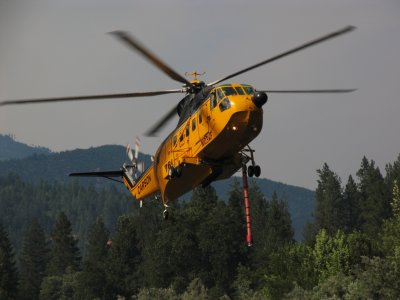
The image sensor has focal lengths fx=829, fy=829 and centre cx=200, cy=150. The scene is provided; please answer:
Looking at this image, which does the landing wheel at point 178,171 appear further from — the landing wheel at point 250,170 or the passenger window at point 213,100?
the passenger window at point 213,100

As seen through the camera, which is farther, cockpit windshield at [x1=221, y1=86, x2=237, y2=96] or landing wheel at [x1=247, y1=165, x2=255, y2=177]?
landing wheel at [x1=247, y1=165, x2=255, y2=177]

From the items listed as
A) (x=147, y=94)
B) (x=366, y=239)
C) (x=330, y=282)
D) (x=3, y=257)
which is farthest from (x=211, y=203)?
(x=147, y=94)

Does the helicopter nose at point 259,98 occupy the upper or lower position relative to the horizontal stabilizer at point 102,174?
upper

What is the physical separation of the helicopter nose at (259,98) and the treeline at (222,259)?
152 feet

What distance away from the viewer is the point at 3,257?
151125 mm

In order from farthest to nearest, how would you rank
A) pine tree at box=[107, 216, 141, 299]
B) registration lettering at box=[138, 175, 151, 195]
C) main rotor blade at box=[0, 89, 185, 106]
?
pine tree at box=[107, 216, 141, 299] → registration lettering at box=[138, 175, 151, 195] → main rotor blade at box=[0, 89, 185, 106]

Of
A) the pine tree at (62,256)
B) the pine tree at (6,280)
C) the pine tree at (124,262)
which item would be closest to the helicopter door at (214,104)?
the pine tree at (6,280)

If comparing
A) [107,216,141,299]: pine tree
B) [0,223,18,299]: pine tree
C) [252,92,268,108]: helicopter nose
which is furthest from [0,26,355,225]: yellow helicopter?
[107,216,141,299]: pine tree

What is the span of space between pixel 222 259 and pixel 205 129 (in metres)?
107

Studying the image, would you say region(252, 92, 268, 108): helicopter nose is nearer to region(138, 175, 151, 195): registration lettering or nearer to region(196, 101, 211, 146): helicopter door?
region(196, 101, 211, 146): helicopter door

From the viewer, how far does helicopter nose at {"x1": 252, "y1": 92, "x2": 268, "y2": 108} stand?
113 ft

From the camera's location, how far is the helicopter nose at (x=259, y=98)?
113ft

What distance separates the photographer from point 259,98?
34.5m

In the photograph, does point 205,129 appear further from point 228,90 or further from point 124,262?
point 124,262
